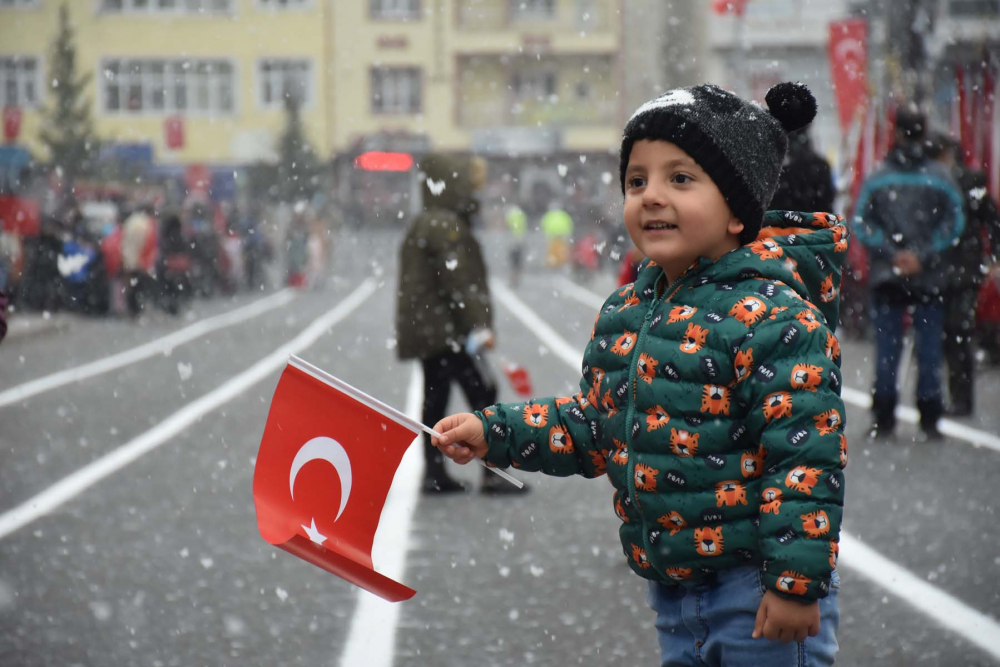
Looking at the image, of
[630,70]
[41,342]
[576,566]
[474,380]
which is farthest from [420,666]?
[630,70]

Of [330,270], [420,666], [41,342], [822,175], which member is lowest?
[330,270]

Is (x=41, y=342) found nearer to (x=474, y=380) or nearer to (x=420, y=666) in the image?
(x=474, y=380)

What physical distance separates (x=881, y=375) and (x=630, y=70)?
42.8 m

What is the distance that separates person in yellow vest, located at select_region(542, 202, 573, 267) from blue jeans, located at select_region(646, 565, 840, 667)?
31.8m

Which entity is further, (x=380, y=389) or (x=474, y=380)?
(x=380, y=389)

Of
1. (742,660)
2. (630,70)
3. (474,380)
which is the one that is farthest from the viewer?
(630,70)

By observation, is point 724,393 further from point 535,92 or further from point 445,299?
point 535,92

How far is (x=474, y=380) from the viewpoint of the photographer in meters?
6.65

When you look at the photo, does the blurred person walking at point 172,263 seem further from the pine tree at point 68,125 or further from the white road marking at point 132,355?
the pine tree at point 68,125

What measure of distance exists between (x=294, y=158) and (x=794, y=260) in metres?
40.8

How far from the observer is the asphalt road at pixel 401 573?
13.3 feet

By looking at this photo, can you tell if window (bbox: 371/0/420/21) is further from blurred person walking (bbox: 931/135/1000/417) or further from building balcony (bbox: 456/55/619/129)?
blurred person walking (bbox: 931/135/1000/417)

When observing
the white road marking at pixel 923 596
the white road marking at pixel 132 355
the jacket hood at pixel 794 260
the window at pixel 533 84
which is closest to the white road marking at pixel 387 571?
the white road marking at pixel 923 596

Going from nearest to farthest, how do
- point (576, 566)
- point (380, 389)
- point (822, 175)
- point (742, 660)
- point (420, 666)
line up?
point (742, 660) < point (420, 666) < point (576, 566) < point (822, 175) < point (380, 389)
